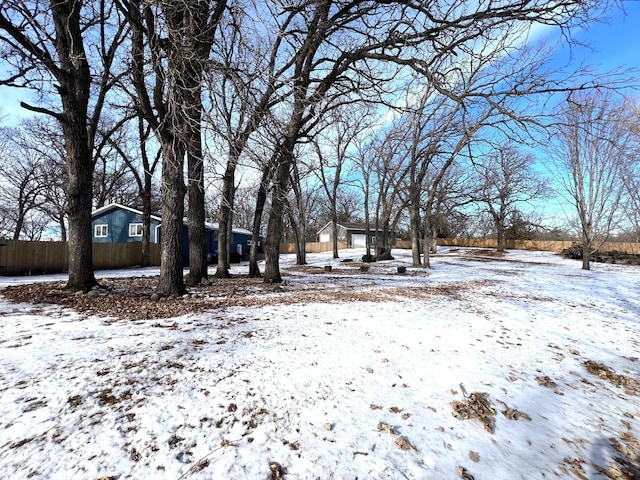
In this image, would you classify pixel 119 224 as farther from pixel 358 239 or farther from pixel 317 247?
pixel 358 239

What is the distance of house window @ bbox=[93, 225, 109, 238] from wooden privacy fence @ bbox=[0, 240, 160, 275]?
733 centimetres

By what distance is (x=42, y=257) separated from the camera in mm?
13375

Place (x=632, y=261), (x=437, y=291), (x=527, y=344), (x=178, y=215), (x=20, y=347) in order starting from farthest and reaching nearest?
(x=632, y=261), (x=437, y=291), (x=178, y=215), (x=527, y=344), (x=20, y=347)

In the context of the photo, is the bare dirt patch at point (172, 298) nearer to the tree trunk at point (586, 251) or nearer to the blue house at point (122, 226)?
the tree trunk at point (586, 251)

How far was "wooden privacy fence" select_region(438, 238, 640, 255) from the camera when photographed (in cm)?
3102

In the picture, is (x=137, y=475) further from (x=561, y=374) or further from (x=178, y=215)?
(x=178, y=215)

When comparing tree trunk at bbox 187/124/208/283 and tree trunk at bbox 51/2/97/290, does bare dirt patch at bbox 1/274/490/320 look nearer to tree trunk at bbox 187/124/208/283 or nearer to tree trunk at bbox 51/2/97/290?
tree trunk at bbox 51/2/97/290

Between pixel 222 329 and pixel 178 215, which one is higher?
pixel 178 215

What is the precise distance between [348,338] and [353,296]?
2.98 m

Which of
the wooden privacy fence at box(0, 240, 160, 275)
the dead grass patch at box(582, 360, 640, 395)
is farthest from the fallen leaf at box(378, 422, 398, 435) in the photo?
the wooden privacy fence at box(0, 240, 160, 275)

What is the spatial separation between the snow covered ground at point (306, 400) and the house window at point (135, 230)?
737 inches

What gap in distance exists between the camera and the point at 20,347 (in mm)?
3221

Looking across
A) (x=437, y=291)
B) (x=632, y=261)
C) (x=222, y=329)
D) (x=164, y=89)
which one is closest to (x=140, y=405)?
(x=222, y=329)

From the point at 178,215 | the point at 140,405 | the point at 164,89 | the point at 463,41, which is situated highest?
the point at 463,41
